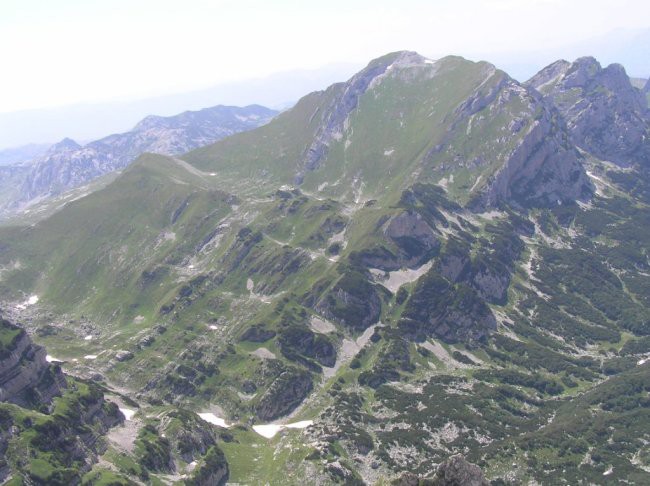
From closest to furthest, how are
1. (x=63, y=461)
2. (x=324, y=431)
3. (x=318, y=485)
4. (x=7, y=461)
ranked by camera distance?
(x=7, y=461) → (x=63, y=461) → (x=318, y=485) → (x=324, y=431)

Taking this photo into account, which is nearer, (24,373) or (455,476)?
(455,476)

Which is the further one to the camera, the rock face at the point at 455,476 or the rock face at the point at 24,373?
the rock face at the point at 24,373

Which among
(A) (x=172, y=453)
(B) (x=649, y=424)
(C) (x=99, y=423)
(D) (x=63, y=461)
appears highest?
(D) (x=63, y=461)

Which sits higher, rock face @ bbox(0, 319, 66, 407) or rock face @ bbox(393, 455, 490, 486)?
rock face @ bbox(393, 455, 490, 486)

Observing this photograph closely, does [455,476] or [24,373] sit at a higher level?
[455,476]

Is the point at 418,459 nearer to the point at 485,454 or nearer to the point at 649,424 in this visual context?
the point at 485,454

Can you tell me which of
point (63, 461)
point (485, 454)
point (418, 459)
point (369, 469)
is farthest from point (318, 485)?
point (63, 461)

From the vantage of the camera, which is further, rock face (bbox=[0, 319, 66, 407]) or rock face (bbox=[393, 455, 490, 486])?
rock face (bbox=[0, 319, 66, 407])

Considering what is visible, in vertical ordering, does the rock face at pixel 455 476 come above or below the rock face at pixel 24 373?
above
